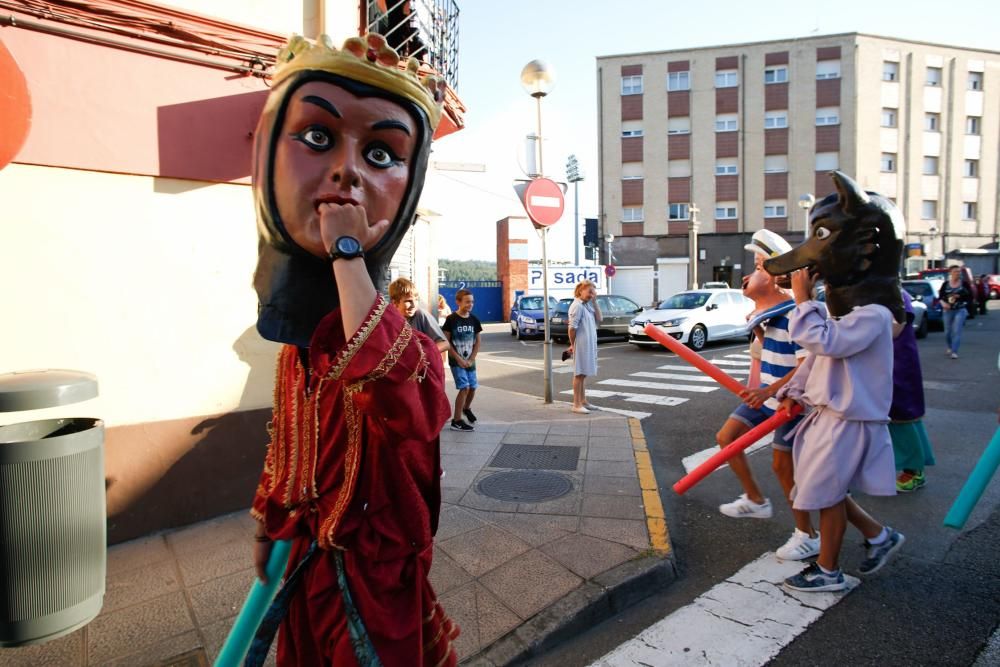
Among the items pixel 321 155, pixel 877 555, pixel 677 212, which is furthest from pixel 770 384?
pixel 677 212

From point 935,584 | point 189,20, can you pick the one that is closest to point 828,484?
point 935,584

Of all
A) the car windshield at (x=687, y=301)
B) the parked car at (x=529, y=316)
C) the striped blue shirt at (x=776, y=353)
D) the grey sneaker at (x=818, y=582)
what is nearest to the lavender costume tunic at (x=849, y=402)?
the grey sneaker at (x=818, y=582)

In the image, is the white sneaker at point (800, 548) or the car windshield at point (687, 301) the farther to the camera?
the car windshield at point (687, 301)

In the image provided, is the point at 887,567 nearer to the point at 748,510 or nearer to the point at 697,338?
the point at 748,510

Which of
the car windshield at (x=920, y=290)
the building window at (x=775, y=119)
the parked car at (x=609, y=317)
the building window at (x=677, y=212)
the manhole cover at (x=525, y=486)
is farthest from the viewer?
the building window at (x=677, y=212)

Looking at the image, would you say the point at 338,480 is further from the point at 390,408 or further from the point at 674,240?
the point at 674,240

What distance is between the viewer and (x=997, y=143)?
3762cm

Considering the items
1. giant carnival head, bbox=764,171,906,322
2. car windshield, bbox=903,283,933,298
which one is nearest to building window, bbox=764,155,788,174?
car windshield, bbox=903,283,933,298

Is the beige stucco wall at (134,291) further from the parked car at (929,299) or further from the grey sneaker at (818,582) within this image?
the parked car at (929,299)

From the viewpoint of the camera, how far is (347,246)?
1280mm

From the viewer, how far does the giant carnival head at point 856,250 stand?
317 centimetres

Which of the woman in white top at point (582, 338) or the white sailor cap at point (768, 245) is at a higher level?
the white sailor cap at point (768, 245)

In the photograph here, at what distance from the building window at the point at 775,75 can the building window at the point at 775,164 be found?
14.7ft

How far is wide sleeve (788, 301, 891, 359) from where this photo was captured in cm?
302
